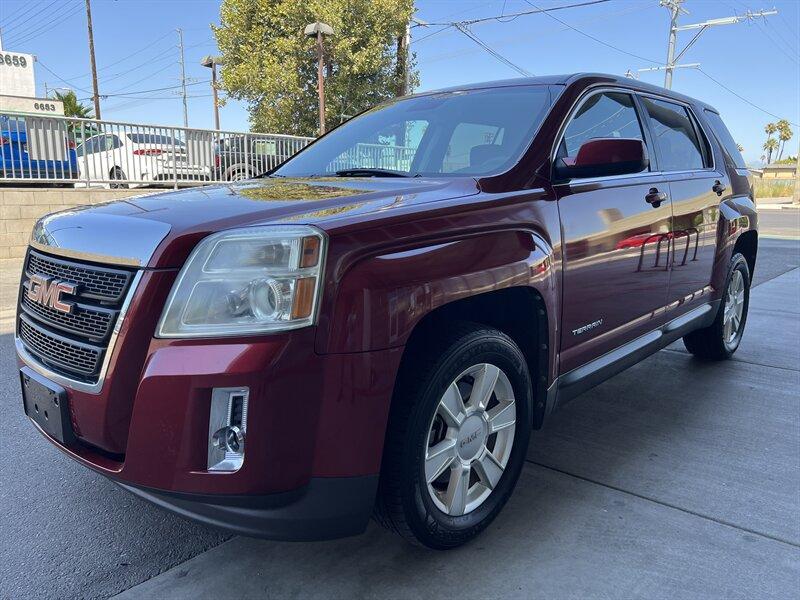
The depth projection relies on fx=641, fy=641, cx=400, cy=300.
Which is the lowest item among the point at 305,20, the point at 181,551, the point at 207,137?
the point at 181,551

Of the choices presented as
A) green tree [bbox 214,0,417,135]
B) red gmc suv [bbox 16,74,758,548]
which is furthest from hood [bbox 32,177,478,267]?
green tree [bbox 214,0,417,135]

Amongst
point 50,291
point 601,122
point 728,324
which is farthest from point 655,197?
point 50,291

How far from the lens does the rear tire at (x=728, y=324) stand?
15.1ft

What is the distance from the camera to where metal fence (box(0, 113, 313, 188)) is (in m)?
9.16

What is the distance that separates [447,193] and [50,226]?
1403 mm

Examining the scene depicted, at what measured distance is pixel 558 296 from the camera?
259 centimetres

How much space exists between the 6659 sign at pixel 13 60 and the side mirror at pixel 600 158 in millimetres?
36168

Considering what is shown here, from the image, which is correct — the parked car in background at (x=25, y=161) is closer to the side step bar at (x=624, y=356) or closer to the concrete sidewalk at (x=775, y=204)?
the side step bar at (x=624, y=356)

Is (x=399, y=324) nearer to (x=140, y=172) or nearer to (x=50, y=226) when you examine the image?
(x=50, y=226)

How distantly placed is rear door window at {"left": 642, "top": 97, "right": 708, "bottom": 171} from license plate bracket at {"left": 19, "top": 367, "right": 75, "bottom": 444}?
10.3ft

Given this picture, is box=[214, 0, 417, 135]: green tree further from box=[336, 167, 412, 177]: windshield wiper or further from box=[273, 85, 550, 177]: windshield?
box=[336, 167, 412, 177]: windshield wiper

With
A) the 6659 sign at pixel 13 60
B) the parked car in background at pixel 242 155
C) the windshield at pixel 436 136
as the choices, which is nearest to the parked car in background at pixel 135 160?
the parked car in background at pixel 242 155

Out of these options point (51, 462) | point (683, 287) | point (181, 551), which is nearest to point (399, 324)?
point (181, 551)

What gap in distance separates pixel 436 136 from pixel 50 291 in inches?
72.6
